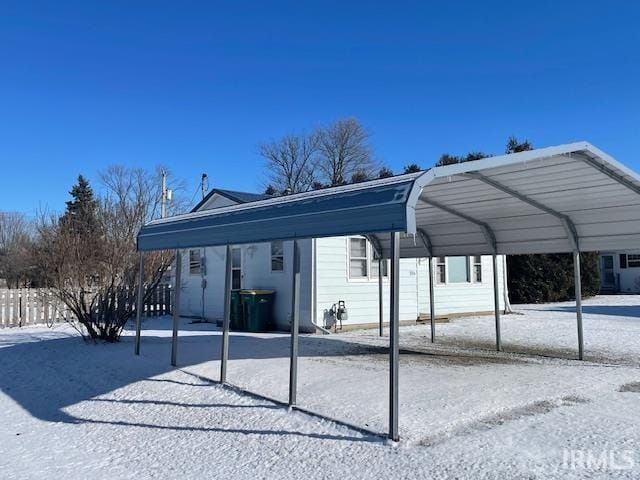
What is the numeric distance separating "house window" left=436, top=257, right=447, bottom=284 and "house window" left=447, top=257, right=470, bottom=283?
16 cm

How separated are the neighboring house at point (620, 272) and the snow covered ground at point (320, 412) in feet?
75.9

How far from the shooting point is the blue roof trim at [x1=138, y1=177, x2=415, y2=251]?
5062mm

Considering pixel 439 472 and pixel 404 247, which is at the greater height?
pixel 404 247

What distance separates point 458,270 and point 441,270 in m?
0.74

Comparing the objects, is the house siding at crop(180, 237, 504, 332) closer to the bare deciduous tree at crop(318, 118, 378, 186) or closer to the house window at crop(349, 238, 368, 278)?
the house window at crop(349, 238, 368, 278)

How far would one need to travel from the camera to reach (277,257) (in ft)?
47.6

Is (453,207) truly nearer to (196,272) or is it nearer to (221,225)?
(221,225)

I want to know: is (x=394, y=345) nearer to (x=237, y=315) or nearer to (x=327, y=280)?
(x=327, y=280)

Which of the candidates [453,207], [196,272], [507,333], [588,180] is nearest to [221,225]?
[453,207]

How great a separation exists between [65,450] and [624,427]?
16.8ft

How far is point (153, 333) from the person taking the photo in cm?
1345

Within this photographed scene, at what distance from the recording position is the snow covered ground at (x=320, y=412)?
173 inches

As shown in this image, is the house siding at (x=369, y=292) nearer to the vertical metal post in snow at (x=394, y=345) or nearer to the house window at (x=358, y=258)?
the house window at (x=358, y=258)

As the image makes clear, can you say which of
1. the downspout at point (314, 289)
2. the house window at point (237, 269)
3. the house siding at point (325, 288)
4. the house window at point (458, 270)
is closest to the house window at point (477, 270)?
the house siding at point (325, 288)
